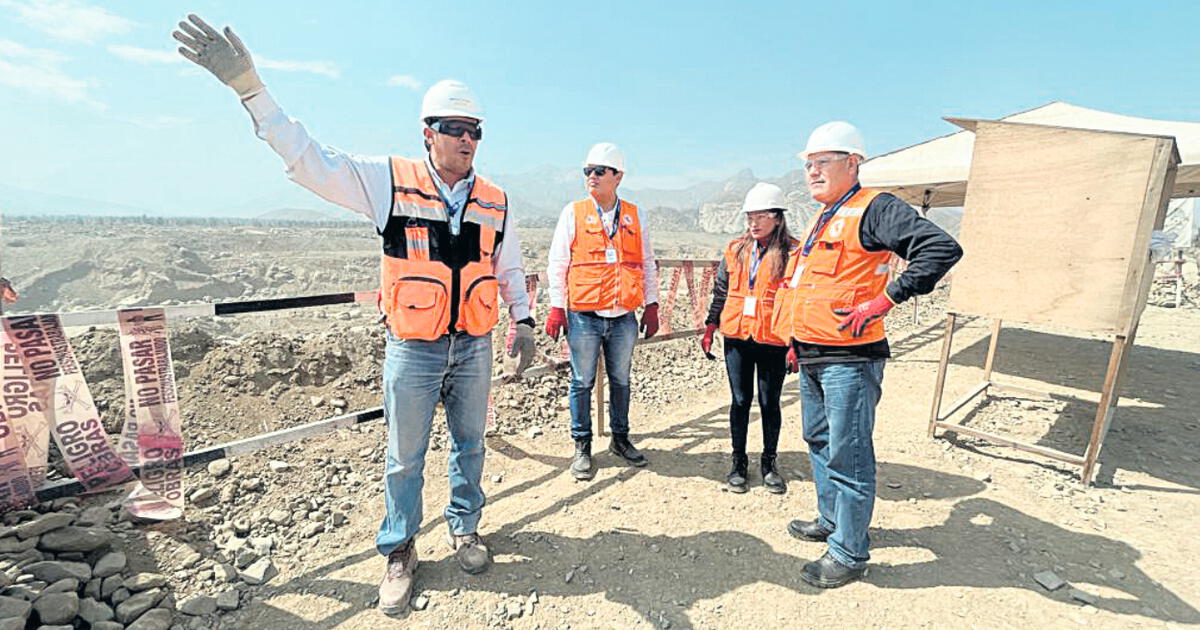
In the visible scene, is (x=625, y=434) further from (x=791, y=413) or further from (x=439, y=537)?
(x=791, y=413)

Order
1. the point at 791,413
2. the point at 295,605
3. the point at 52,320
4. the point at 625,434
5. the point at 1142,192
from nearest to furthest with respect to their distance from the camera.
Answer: the point at 52,320 → the point at 295,605 → the point at 1142,192 → the point at 625,434 → the point at 791,413

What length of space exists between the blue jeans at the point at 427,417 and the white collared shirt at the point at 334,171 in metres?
0.60

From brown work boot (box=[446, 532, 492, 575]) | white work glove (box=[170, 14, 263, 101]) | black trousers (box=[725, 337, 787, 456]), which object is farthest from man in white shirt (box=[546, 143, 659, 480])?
white work glove (box=[170, 14, 263, 101])

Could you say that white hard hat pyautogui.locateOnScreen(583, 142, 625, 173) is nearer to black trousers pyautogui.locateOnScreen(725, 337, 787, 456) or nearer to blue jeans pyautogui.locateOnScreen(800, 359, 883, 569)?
black trousers pyautogui.locateOnScreen(725, 337, 787, 456)

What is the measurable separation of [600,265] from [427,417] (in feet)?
5.33

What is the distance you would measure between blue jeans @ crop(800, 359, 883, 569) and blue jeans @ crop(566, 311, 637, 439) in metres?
1.40

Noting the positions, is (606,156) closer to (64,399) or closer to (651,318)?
(651,318)

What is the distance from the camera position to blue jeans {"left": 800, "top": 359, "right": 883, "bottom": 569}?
2.63m

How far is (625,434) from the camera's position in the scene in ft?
13.8

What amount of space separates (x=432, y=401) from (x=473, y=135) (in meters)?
1.32

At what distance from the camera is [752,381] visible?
3.64 meters

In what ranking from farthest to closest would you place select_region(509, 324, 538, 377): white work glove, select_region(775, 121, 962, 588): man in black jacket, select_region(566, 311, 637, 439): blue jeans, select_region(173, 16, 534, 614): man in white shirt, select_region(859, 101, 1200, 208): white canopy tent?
select_region(859, 101, 1200, 208): white canopy tent, select_region(566, 311, 637, 439): blue jeans, select_region(509, 324, 538, 377): white work glove, select_region(775, 121, 962, 588): man in black jacket, select_region(173, 16, 534, 614): man in white shirt

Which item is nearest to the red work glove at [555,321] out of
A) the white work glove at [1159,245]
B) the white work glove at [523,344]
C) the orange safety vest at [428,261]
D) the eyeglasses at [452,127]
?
the white work glove at [523,344]

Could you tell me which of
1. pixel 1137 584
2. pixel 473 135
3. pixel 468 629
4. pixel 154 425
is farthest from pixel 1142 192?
pixel 154 425
